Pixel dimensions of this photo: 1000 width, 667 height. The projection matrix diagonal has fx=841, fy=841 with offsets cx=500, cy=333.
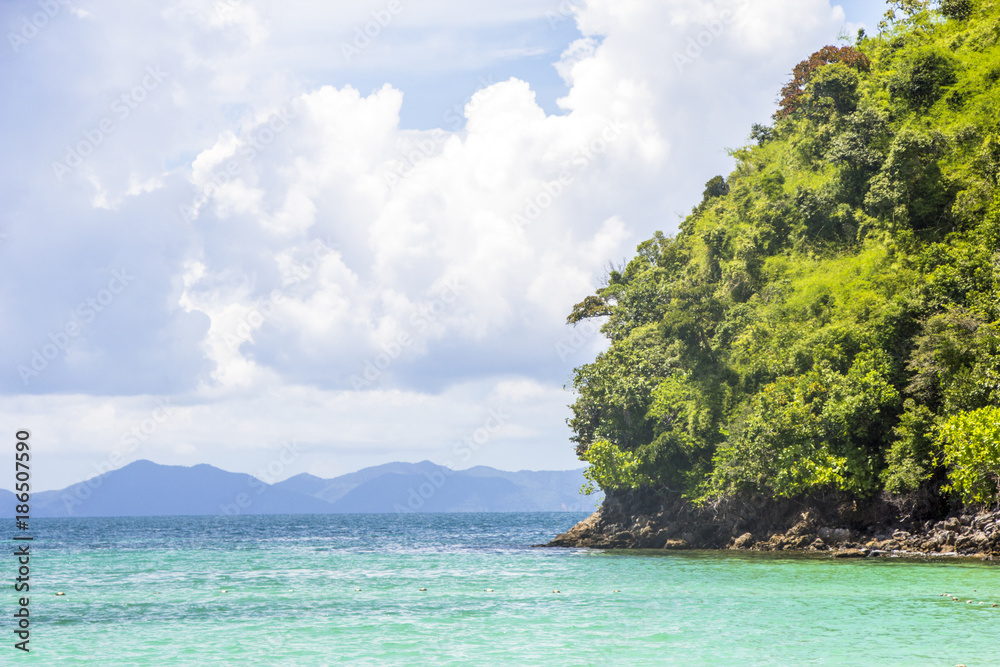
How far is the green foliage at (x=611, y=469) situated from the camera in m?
51.6

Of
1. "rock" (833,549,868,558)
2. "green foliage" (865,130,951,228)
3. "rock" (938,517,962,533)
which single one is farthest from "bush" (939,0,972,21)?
"rock" (833,549,868,558)

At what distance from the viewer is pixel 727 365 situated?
47625mm

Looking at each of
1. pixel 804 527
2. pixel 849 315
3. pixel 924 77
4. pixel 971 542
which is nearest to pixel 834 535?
pixel 804 527

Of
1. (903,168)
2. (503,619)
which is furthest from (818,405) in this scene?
(503,619)

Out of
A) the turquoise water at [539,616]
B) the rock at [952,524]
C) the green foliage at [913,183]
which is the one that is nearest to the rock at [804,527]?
the turquoise water at [539,616]

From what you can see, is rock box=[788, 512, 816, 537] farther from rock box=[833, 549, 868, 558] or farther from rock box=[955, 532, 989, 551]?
rock box=[955, 532, 989, 551]

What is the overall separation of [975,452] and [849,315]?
1235 centimetres

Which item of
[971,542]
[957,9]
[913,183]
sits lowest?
[971,542]

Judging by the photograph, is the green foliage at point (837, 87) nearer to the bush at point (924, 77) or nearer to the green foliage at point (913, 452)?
the bush at point (924, 77)

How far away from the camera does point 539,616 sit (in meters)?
21.9

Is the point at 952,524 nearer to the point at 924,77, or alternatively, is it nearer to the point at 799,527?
the point at 799,527

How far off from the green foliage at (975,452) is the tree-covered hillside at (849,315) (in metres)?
0.09

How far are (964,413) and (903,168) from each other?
12986 mm

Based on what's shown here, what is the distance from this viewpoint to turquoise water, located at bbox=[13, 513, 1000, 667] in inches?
659
